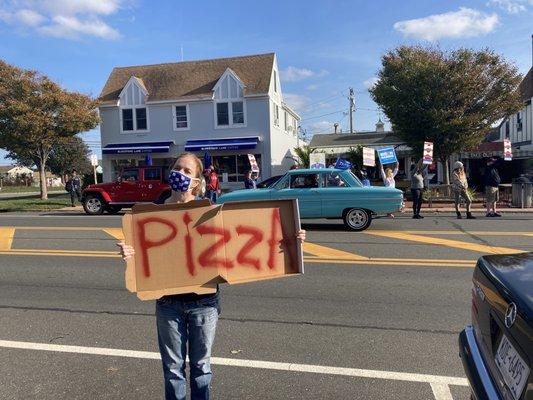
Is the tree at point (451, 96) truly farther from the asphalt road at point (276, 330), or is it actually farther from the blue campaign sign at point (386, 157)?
the asphalt road at point (276, 330)

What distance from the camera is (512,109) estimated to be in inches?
941

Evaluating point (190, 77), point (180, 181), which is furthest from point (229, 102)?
point (180, 181)

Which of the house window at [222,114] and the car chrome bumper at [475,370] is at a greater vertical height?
the house window at [222,114]

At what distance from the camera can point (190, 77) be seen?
3222 centimetres

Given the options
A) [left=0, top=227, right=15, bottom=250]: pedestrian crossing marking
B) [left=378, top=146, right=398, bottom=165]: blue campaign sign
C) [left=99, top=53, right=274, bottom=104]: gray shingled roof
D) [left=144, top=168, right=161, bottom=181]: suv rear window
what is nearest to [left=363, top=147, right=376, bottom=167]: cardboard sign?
[left=378, top=146, right=398, bottom=165]: blue campaign sign

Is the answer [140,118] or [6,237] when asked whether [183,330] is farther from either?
[140,118]

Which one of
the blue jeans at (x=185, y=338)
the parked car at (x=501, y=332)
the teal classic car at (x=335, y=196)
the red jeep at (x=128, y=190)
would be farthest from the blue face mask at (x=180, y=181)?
the red jeep at (x=128, y=190)

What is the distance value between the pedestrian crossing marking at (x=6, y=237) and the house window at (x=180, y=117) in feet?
59.8

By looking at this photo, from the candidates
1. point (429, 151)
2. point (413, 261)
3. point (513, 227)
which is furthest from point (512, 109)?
point (413, 261)

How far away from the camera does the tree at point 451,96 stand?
22.7 meters

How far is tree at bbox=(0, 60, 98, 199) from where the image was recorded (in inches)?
1008

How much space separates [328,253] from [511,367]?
7.07m

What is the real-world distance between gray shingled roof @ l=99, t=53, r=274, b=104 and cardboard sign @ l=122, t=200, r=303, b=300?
27.8m

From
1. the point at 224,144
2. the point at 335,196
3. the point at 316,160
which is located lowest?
the point at 335,196
